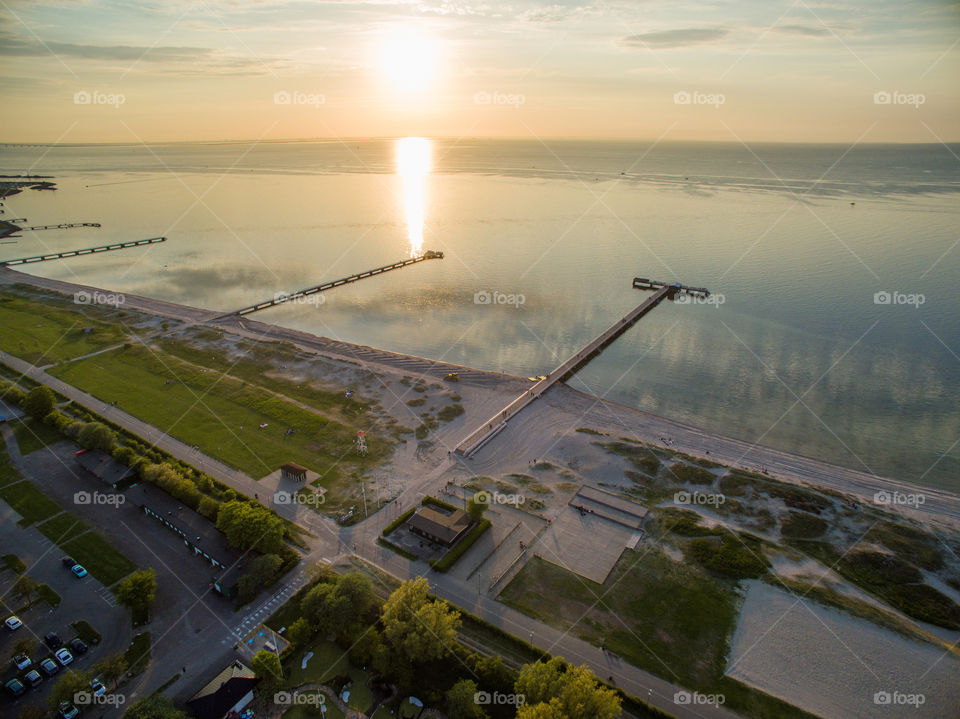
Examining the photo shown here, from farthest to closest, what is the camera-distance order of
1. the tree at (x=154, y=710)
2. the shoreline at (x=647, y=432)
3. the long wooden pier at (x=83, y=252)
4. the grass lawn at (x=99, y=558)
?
1. the long wooden pier at (x=83, y=252)
2. the shoreline at (x=647, y=432)
3. the grass lawn at (x=99, y=558)
4. the tree at (x=154, y=710)

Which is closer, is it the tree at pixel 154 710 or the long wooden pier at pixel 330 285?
the tree at pixel 154 710

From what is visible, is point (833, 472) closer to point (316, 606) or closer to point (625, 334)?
point (625, 334)

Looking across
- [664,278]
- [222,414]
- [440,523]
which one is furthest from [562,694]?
[664,278]

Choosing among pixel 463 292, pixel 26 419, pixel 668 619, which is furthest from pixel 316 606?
pixel 463 292

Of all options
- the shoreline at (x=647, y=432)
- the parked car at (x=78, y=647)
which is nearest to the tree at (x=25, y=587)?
the parked car at (x=78, y=647)

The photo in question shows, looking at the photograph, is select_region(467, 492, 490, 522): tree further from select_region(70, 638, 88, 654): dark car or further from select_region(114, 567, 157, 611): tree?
select_region(70, 638, 88, 654): dark car

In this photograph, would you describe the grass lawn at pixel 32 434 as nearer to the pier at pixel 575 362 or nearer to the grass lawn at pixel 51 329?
the grass lawn at pixel 51 329

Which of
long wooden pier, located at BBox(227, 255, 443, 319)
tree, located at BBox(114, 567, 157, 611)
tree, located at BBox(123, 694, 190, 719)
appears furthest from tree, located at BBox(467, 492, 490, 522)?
long wooden pier, located at BBox(227, 255, 443, 319)

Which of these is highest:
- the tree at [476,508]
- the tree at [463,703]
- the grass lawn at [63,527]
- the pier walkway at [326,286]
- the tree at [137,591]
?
the pier walkway at [326,286]
